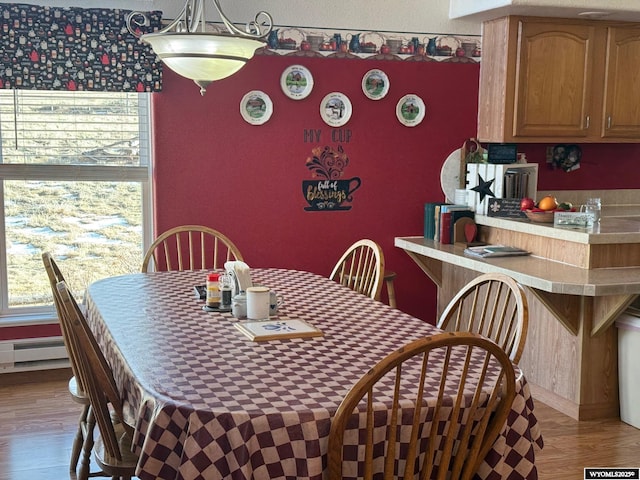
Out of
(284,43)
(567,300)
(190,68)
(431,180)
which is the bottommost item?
(567,300)

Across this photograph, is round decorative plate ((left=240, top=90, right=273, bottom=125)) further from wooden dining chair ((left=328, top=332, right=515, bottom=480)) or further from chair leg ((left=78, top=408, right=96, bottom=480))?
wooden dining chair ((left=328, top=332, right=515, bottom=480))

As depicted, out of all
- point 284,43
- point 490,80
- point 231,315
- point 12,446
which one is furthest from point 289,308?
point 490,80

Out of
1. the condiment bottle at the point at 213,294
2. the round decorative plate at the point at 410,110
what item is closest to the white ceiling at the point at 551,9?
the round decorative plate at the point at 410,110

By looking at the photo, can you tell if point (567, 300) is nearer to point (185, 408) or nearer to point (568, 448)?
point (568, 448)

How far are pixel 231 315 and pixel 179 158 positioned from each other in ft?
5.85

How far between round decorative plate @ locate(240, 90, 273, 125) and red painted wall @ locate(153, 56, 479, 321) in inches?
1.3

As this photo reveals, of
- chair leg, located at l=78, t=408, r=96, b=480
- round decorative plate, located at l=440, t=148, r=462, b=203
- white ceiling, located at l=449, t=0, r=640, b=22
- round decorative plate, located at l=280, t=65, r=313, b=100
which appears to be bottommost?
chair leg, located at l=78, t=408, r=96, b=480

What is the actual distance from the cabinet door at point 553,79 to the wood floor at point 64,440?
178cm

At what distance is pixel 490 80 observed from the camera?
4.92 metres

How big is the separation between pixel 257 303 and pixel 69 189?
6.75 feet

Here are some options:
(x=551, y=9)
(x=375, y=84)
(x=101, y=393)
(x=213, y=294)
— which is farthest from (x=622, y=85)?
A: (x=101, y=393)

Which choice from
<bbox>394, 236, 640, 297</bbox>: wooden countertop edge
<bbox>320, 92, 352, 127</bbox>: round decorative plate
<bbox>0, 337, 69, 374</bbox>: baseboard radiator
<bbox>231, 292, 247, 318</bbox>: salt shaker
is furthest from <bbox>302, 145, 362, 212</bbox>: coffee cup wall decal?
<bbox>231, 292, 247, 318</bbox>: salt shaker

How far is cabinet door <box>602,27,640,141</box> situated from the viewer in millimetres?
4957

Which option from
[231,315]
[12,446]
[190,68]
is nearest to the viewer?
[190,68]
